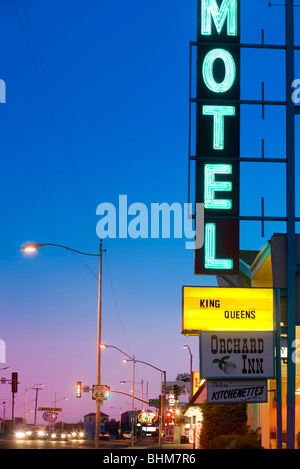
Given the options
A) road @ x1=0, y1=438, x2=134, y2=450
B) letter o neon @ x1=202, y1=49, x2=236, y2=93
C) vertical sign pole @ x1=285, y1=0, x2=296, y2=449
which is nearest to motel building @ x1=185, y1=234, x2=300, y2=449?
vertical sign pole @ x1=285, y1=0, x2=296, y2=449

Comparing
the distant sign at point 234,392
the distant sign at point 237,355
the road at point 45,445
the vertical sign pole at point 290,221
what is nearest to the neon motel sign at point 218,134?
the vertical sign pole at point 290,221

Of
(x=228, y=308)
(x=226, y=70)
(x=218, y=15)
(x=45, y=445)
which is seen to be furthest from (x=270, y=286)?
(x=45, y=445)

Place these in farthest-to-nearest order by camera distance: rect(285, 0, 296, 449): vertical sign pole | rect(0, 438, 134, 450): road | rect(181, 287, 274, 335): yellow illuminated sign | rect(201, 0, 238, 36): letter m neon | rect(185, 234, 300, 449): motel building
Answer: rect(0, 438, 134, 450): road < rect(201, 0, 238, 36): letter m neon < rect(185, 234, 300, 449): motel building < rect(181, 287, 274, 335): yellow illuminated sign < rect(285, 0, 296, 449): vertical sign pole

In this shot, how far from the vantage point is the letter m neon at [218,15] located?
914 inches

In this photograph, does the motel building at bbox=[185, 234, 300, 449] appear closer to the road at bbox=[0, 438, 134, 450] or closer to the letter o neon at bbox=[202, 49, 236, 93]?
the letter o neon at bbox=[202, 49, 236, 93]

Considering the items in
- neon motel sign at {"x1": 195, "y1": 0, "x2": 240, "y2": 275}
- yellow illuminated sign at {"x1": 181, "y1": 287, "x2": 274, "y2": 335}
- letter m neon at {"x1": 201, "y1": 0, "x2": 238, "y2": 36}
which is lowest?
yellow illuminated sign at {"x1": 181, "y1": 287, "x2": 274, "y2": 335}

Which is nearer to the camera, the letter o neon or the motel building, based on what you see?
the motel building

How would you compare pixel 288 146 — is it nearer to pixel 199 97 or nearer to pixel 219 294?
pixel 199 97

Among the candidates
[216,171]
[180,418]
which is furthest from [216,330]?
[180,418]

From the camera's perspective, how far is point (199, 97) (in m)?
22.6

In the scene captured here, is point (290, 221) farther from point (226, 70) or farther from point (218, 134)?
point (226, 70)

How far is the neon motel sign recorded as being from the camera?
71.1 ft

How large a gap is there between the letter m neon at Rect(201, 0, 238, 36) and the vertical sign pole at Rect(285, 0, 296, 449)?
5.55 ft
